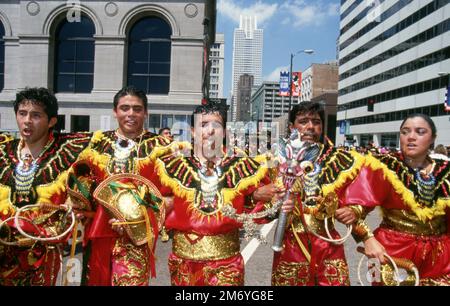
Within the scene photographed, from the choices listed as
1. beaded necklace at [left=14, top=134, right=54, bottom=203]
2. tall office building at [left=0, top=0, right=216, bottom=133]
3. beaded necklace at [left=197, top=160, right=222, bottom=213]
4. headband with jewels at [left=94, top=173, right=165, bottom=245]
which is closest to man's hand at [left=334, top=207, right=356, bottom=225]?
beaded necklace at [left=197, top=160, right=222, bottom=213]

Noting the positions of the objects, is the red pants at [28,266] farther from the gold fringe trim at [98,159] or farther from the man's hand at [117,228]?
the gold fringe trim at [98,159]

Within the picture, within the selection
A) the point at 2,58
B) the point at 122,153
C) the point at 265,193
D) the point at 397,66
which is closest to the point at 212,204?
the point at 265,193

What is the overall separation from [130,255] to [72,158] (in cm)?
95

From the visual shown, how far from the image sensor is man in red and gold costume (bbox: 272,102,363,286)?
3328 millimetres

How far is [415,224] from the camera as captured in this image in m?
3.32

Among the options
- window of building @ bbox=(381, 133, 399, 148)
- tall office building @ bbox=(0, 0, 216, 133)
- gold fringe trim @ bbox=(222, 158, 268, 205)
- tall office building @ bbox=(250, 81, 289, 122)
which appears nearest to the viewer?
gold fringe trim @ bbox=(222, 158, 268, 205)

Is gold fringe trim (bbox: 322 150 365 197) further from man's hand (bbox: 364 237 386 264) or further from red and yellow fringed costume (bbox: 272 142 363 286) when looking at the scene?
man's hand (bbox: 364 237 386 264)

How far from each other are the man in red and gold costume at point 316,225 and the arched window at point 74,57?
74.6 ft

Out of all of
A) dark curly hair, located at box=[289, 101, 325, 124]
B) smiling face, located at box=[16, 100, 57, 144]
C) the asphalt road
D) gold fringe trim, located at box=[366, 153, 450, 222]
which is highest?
dark curly hair, located at box=[289, 101, 325, 124]

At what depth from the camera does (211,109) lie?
3.21 metres

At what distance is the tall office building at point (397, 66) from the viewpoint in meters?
40.0

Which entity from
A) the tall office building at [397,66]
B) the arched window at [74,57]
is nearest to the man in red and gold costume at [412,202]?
the arched window at [74,57]
